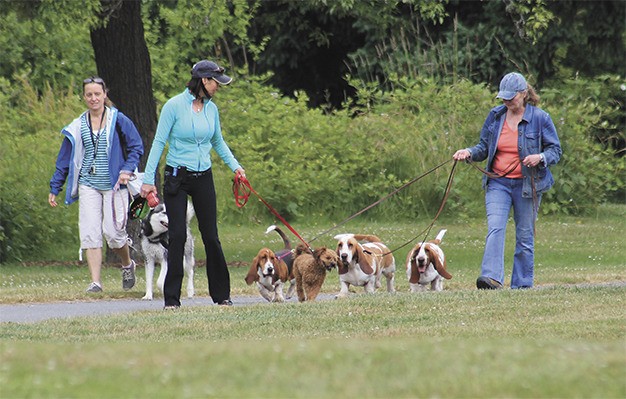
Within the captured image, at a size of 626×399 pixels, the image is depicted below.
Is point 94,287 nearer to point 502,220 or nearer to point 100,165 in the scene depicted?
point 100,165

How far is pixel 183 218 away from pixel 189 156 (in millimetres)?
603

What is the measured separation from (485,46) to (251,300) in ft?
63.4

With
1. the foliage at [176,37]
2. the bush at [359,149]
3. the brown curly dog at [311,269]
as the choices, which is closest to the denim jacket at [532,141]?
the brown curly dog at [311,269]

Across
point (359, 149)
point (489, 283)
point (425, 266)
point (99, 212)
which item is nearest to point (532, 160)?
point (489, 283)

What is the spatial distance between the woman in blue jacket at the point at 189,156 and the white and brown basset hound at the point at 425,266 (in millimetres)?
2706

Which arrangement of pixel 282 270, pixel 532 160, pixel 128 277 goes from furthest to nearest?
pixel 128 277
pixel 282 270
pixel 532 160

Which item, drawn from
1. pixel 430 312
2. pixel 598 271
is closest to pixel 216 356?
pixel 430 312

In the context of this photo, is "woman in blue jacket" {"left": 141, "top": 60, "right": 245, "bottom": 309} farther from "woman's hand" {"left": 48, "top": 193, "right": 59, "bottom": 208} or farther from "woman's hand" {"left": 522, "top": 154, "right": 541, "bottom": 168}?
"woman's hand" {"left": 522, "top": 154, "right": 541, "bottom": 168}

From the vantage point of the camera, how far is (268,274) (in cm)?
1357

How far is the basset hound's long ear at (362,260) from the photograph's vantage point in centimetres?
1345

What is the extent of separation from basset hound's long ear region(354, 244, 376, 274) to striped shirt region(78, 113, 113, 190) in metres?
2.74

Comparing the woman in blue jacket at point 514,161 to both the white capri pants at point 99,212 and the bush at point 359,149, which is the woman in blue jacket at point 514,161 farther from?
the bush at point 359,149

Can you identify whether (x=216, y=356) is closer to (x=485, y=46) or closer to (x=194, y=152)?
(x=194, y=152)

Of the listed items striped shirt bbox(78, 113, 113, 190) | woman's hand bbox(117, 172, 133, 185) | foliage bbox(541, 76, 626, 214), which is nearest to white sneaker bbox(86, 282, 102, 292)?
striped shirt bbox(78, 113, 113, 190)
